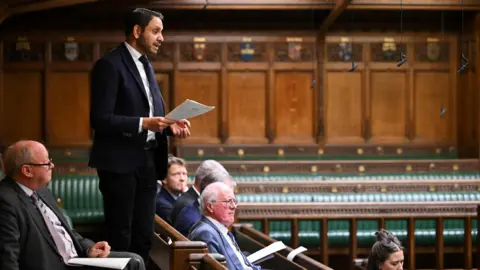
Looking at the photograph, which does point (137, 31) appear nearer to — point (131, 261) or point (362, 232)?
point (131, 261)

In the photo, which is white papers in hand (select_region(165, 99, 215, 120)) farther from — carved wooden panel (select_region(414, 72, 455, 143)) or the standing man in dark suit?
carved wooden panel (select_region(414, 72, 455, 143))

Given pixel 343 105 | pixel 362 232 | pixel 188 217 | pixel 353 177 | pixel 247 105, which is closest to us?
pixel 188 217

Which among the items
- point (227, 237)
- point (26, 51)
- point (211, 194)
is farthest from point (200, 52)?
point (227, 237)

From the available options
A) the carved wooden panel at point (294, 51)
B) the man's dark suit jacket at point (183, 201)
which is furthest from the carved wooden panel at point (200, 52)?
the man's dark suit jacket at point (183, 201)

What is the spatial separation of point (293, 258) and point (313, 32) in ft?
25.3

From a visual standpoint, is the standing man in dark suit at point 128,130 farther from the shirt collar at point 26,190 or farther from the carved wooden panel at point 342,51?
the carved wooden panel at point 342,51

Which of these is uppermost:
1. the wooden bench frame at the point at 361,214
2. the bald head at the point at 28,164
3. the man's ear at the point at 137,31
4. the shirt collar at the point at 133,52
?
the man's ear at the point at 137,31

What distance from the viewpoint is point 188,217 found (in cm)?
666

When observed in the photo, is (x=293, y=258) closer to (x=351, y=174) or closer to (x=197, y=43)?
(x=351, y=174)

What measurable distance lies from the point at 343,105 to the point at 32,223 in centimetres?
977

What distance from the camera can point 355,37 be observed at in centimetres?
1382

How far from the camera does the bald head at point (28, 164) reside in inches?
181

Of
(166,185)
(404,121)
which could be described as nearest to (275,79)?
(404,121)

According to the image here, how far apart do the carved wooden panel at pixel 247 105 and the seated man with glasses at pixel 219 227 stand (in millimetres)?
8033
